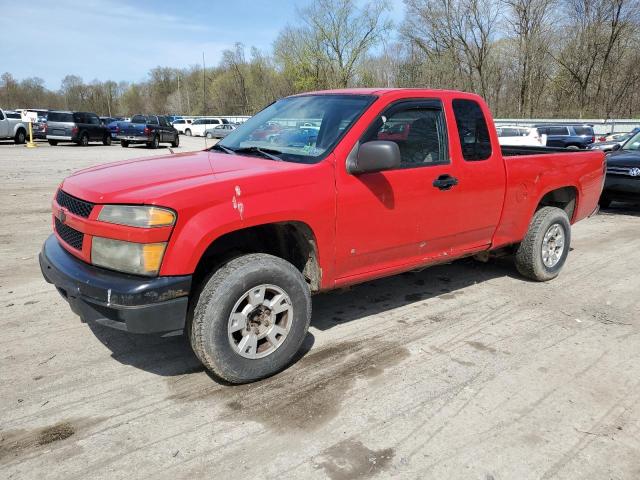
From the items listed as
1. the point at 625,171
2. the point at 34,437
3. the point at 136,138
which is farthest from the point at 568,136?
the point at 34,437

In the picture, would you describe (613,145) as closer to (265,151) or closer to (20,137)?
(265,151)

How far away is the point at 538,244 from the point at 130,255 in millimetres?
4083

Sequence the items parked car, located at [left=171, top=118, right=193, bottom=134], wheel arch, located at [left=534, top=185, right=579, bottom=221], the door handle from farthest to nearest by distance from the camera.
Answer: parked car, located at [left=171, top=118, right=193, bottom=134] → wheel arch, located at [left=534, top=185, right=579, bottom=221] → the door handle

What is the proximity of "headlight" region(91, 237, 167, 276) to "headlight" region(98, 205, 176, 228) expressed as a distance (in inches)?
4.4

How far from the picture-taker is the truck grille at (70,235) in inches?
128

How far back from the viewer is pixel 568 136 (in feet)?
81.3

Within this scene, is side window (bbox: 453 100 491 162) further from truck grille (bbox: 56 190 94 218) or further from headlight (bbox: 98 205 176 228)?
truck grille (bbox: 56 190 94 218)

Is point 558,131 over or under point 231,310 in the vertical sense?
over

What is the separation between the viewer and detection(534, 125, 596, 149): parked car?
24.5 m

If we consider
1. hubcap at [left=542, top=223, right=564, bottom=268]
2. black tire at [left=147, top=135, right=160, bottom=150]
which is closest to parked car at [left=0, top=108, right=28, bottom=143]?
black tire at [left=147, top=135, right=160, bottom=150]

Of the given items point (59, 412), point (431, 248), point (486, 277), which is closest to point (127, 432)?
point (59, 412)

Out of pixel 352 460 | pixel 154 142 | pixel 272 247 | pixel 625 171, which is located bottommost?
pixel 352 460

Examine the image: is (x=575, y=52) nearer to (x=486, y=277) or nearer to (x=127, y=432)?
(x=486, y=277)

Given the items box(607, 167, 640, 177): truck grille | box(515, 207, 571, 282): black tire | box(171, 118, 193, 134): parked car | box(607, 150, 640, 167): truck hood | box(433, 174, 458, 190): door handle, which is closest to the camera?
box(433, 174, 458, 190): door handle
